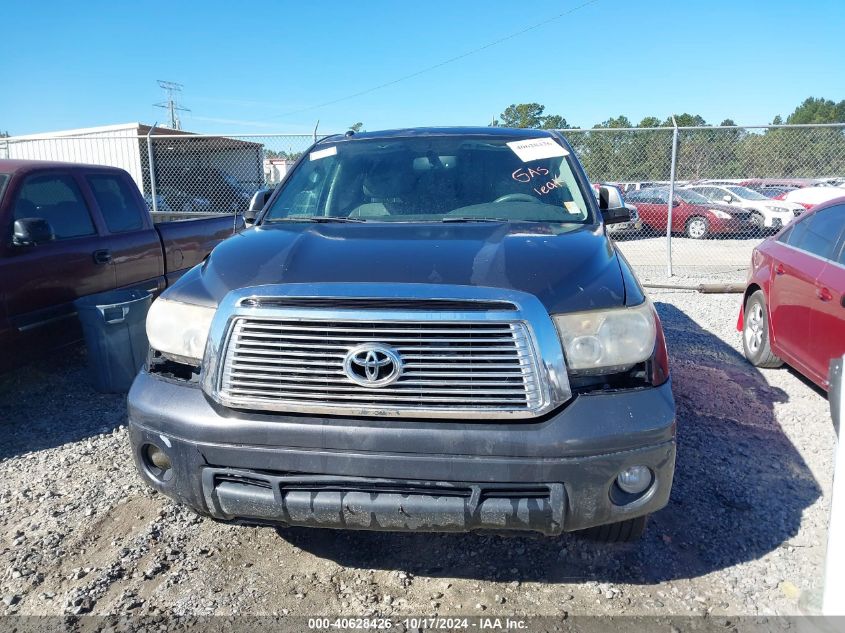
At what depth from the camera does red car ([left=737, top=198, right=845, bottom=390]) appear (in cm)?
420

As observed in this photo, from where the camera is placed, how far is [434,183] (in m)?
3.49

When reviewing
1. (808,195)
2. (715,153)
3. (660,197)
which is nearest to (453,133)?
(715,153)

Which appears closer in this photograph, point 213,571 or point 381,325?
point 381,325

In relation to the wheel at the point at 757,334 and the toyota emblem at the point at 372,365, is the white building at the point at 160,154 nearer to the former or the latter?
the wheel at the point at 757,334

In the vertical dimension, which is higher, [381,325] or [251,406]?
[381,325]

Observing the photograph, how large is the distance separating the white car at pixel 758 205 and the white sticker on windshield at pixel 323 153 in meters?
14.8

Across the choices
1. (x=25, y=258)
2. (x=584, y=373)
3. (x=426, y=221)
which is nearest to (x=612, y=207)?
(x=426, y=221)

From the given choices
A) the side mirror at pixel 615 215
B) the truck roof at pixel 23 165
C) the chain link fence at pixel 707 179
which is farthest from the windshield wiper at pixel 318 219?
the chain link fence at pixel 707 179

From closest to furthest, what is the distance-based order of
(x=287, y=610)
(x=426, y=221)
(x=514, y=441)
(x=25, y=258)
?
(x=514, y=441)
(x=287, y=610)
(x=426, y=221)
(x=25, y=258)

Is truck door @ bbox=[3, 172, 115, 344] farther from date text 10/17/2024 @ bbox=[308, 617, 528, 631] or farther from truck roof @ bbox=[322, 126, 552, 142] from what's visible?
date text 10/17/2024 @ bbox=[308, 617, 528, 631]

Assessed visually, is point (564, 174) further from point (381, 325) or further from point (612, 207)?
point (381, 325)

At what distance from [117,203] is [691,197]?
1495cm

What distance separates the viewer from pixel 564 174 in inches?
141

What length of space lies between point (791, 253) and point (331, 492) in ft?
15.0
